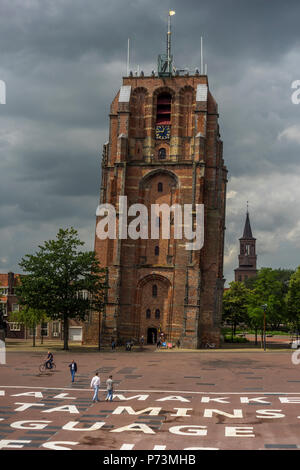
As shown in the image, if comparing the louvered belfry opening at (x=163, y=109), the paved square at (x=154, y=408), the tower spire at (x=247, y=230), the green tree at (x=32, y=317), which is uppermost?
the tower spire at (x=247, y=230)

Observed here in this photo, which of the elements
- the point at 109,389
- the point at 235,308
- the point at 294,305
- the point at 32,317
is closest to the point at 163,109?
the point at 294,305

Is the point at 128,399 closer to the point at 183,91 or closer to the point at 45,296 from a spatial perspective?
the point at 45,296

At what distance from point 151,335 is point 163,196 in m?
17.1

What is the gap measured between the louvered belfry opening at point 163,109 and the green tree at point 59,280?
21.7 m

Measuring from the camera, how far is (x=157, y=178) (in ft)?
215

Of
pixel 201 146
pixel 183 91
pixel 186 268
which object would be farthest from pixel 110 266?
pixel 183 91

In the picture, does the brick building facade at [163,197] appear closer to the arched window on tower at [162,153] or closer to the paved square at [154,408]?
the arched window on tower at [162,153]

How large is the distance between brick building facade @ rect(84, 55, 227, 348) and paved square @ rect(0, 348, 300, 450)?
20.5m

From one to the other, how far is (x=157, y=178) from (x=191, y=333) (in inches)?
773

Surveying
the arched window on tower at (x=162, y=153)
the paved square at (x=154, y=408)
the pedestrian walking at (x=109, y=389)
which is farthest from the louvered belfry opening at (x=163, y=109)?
the pedestrian walking at (x=109, y=389)

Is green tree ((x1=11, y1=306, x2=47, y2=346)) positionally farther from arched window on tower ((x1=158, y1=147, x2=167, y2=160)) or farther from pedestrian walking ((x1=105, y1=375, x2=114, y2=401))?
pedestrian walking ((x1=105, y1=375, x2=114, y2=401))

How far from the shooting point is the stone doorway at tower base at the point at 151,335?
208 feet

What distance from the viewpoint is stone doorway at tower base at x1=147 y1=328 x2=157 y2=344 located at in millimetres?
63469

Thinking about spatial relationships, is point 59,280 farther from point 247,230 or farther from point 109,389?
point 247,230
